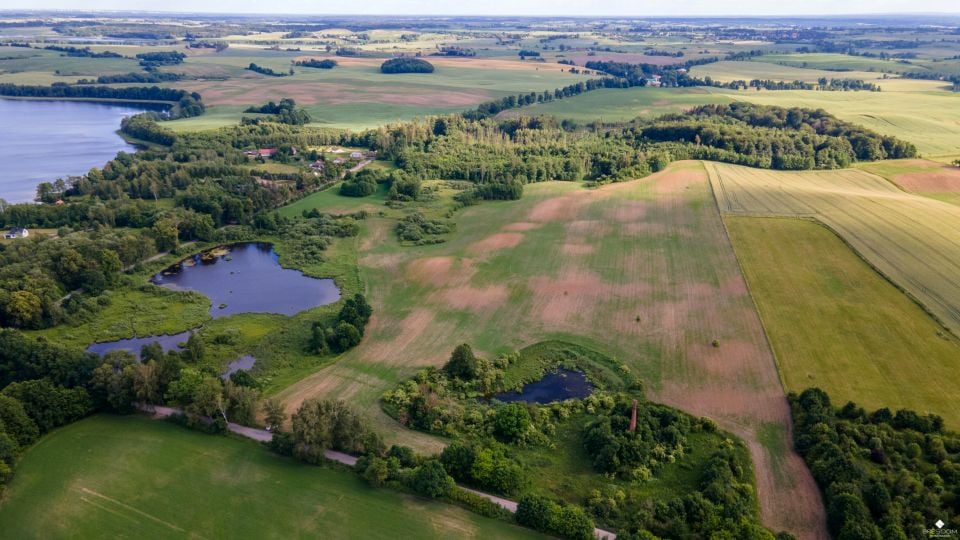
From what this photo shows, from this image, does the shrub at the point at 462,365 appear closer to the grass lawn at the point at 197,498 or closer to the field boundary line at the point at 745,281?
the grass lawn at the point at 197,498

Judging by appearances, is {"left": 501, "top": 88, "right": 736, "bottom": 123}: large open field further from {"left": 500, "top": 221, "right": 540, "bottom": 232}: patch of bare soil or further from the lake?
the lake

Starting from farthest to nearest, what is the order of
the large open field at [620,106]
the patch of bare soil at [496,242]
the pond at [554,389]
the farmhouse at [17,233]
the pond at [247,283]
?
the large open field at [620,106] < the farmhouse at [17,233] < the patch of bare soil at [496,242] < the pond at [247,283] < the pond at [554,389]

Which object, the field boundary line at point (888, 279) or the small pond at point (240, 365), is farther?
the field boundary line at point (888, 279)

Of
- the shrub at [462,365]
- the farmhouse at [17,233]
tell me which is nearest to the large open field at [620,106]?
the farmhouse at [17,233]

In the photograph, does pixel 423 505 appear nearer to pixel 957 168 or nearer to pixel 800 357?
pixel 800 357

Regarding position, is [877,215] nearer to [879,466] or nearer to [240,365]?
[879,466]

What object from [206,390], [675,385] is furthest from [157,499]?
[675,385]
